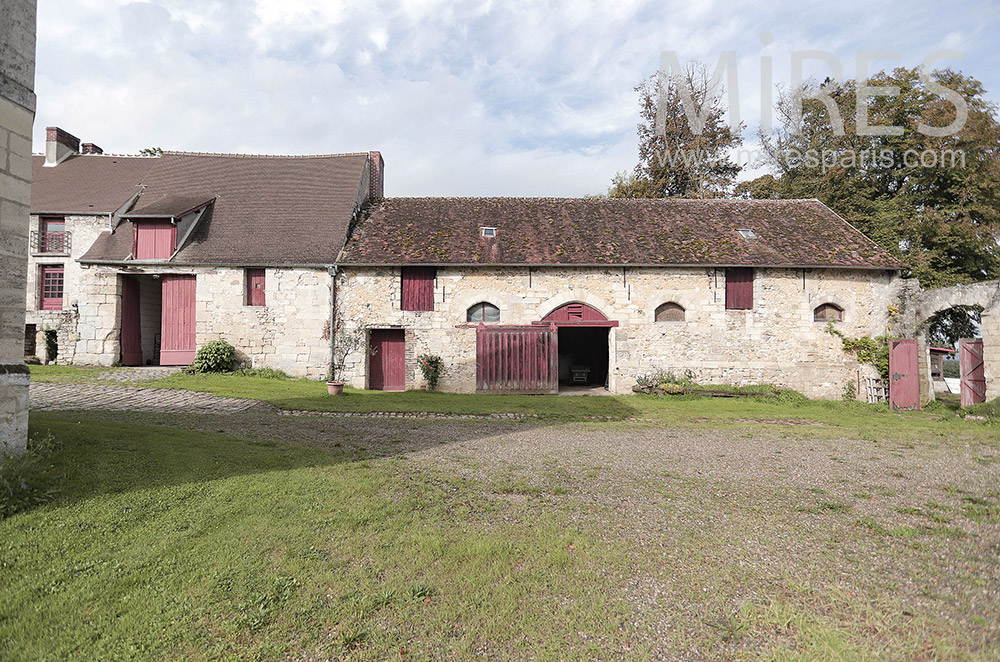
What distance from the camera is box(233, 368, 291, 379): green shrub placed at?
49.5ft

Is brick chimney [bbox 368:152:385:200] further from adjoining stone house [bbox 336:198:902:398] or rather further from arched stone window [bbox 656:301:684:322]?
arched stone window [bbox 656:301:684:322]

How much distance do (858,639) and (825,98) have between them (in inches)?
1035

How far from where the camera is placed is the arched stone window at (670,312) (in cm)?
1552

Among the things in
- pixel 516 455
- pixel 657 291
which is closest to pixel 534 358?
pixel 657 291

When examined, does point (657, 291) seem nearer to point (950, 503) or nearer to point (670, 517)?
point (950, 503)

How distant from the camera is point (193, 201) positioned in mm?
17125

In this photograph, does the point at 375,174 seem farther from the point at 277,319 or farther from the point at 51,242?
the point at 51,242

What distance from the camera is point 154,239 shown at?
16.0 meters

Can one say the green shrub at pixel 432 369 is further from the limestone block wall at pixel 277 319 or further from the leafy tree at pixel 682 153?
the leafy tree at pixel 682 153

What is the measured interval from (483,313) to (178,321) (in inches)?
386

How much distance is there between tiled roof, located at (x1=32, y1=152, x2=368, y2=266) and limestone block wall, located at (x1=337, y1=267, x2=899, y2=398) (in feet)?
8.43

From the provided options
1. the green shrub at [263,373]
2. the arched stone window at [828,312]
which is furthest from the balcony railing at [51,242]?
the arched stone window at [828,312]

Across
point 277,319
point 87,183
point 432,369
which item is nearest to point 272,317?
point 277,319

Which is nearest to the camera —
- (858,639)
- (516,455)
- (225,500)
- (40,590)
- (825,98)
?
(858,639)
